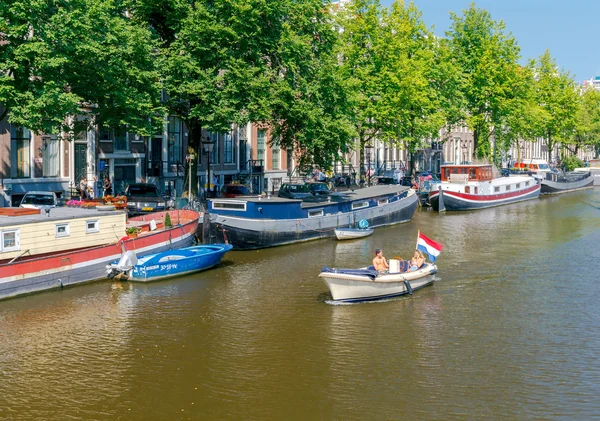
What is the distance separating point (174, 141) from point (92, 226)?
2694cm

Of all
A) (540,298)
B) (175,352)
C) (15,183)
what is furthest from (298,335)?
(15,183)

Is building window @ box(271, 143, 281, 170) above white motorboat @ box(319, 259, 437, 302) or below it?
above

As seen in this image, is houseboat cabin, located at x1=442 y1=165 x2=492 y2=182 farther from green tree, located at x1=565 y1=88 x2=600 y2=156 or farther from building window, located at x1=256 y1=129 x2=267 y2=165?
green tree, located at x1=565 y1=88 x2=600 y2=156

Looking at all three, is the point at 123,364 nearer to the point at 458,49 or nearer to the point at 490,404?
the point at 490,404

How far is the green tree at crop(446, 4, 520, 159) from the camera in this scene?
79.9 metres

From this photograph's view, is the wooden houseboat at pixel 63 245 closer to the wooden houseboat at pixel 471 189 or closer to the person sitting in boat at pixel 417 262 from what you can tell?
the person sitting in boat at pixel 417 262

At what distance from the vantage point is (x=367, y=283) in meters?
27.4

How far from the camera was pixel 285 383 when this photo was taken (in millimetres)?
19500

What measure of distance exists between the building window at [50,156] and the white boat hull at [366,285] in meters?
26.1

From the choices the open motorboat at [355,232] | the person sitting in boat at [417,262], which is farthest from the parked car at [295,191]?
the person sitting in boat at [417,262]

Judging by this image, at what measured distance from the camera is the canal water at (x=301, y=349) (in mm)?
18016

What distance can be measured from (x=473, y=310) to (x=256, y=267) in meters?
12.0

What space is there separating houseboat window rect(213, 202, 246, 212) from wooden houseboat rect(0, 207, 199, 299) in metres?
5.30

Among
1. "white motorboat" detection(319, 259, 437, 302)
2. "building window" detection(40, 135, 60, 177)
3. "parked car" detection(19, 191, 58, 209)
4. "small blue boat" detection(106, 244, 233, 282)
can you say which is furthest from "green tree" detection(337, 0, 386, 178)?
"white motorboat" detection(319, 259, 437, 302)
